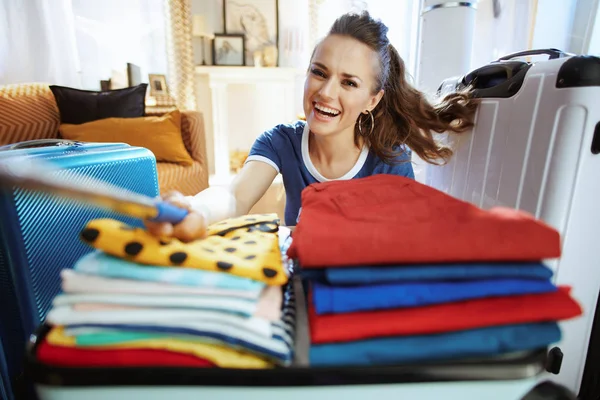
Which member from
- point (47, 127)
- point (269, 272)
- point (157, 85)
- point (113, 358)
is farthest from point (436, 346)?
point (157, 85)

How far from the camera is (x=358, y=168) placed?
987 millimetres

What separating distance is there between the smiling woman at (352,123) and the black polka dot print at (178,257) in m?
0.40

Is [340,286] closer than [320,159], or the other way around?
[340,286]

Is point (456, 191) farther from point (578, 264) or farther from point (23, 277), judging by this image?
point (23, 277)

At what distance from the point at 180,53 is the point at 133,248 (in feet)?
10.3

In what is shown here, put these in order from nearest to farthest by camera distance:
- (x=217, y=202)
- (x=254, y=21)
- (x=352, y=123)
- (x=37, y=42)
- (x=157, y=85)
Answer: (x=217, y=202) < (x=352, y=123) < (x=37, y=42) < (x=157, y=85) < (x=254, y=21)

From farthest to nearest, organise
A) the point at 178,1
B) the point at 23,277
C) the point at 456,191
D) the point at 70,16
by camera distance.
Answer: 1. the point at 178,1
2. the point at 70,16
3. the point at 456,191
4. the point at 23,277

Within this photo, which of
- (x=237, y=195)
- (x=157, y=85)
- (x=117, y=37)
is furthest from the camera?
(x=157, y=85)

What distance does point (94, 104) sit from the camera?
2055 mm

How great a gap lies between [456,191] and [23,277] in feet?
3.02

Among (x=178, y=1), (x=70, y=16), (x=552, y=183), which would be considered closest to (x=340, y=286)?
(x=552, y=183)

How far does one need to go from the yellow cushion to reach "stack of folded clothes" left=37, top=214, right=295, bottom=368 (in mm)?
1769

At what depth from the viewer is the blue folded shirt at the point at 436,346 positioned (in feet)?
0.97

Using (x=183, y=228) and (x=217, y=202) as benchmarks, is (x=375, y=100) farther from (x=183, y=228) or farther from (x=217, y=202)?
(x=183, y=228)
